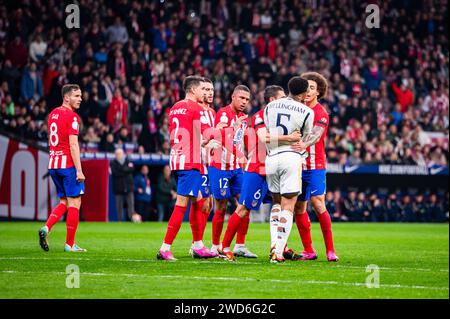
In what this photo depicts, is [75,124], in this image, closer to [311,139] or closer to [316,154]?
[316,154]

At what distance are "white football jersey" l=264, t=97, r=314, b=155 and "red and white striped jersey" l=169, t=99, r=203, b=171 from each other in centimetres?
110

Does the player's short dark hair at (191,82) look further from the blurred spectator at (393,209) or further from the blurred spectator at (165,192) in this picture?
the blurred spectator at (393,209)

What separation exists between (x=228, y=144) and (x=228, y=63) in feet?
55.5

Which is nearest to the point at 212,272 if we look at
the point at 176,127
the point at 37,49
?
the point at 176,127

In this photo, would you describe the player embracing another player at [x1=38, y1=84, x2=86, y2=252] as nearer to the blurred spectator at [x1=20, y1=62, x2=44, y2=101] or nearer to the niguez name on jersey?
the niguez name on jersey

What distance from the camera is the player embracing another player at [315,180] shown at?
466 inches

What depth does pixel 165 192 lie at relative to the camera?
972 inches

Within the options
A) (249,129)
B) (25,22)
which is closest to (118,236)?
(249,129)

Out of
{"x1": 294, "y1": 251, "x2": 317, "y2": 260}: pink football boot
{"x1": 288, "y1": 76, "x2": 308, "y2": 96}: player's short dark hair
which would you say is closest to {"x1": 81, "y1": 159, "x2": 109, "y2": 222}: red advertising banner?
{"x1": 294, "y1": 251, "x2": 317, "y2": 260}: pink football boot

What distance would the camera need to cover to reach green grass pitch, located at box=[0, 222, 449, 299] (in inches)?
328

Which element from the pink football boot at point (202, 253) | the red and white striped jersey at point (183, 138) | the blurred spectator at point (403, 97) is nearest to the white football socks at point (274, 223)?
the red and white striped jersey at point (183, 138)

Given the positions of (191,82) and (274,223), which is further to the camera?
(191,82)

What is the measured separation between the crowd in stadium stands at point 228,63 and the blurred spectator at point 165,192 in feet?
2.37

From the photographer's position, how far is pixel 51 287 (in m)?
8.73
